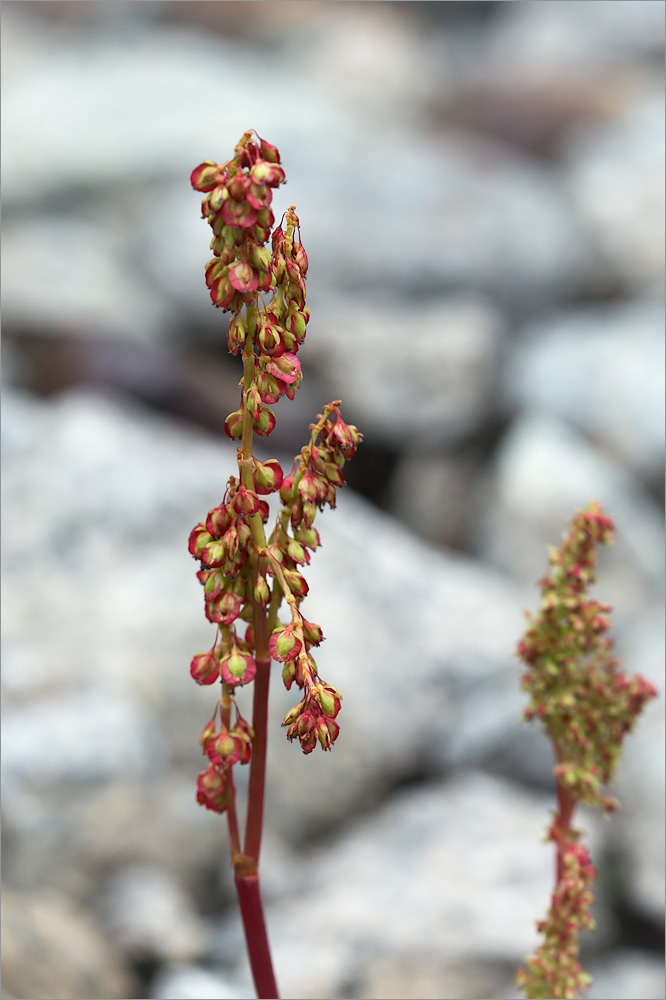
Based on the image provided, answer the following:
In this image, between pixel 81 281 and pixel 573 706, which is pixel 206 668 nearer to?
pixel 573 706

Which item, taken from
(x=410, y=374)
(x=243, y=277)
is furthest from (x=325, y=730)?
(x=410, y=374)

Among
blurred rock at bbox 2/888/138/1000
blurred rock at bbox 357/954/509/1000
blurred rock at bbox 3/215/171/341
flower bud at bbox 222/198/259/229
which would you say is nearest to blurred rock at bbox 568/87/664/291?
blurred rock at bbox 3/215/171/341

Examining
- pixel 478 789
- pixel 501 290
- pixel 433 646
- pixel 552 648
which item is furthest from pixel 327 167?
pixel 552 648

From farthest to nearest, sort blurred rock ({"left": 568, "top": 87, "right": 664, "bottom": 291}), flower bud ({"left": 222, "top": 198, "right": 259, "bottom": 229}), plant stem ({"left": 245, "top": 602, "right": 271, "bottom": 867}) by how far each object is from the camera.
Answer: blurred rock ({"left": 568, "top": 87, "right": 664, "bottom": 291}) < plant stem ({"left": 245, "top": 602, "right": 271, "bottom": 867}) < flower bud ({"left": 222, "top": 198, "right": 259, "bottom": 229})

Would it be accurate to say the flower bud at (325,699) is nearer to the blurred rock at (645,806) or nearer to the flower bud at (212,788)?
the flower bud at (212,788)

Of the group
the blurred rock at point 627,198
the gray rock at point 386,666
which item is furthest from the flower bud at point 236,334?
the blurred rock at point 627,198

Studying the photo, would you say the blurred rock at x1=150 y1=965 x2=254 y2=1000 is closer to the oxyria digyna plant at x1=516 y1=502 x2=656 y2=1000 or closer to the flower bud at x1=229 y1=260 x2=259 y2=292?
the oxyria digyna plant at x1=516 y1=502 x2=656 y2=1000
